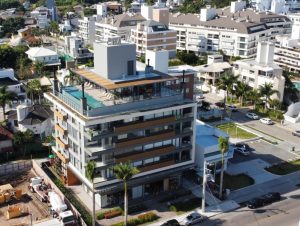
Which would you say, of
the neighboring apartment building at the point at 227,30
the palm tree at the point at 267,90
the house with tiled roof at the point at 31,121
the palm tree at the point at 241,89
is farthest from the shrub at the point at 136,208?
the neighboring apartment building at the point at 227,30

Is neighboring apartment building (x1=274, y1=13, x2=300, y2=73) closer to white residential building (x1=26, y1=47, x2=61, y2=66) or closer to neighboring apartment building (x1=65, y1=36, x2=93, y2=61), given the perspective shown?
neighboring apartment building (x1=65, y1=36, x2=93, y2=61)

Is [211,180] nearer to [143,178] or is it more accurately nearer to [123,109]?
[143,178]

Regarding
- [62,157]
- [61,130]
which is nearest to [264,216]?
[62,157]

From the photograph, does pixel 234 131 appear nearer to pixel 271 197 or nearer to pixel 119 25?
pixel 271 197

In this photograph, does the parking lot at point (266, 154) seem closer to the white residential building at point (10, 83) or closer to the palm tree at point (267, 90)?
the palm tree at point (267, 90)

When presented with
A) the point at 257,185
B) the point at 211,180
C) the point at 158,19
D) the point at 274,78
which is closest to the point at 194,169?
the point at 211,180
